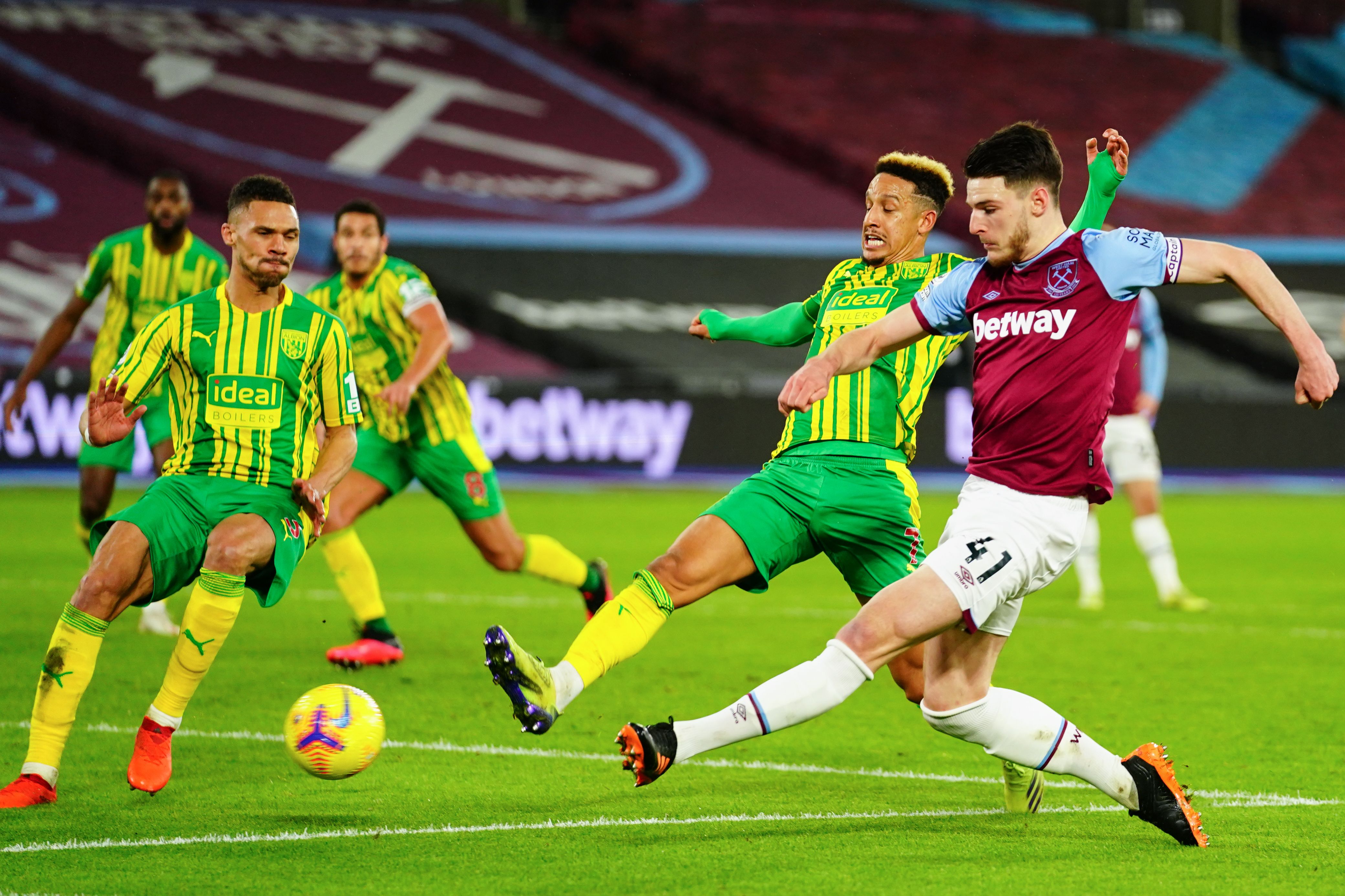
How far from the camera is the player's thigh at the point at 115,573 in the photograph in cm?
537

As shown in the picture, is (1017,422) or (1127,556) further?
(1127,556)

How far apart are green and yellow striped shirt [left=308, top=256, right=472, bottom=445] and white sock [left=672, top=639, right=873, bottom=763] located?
3797 mm

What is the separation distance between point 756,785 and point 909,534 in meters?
0.99

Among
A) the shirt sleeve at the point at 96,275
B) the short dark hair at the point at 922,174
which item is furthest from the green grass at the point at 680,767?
the short dark hair at the point at 922,174

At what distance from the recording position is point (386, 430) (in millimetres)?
8367

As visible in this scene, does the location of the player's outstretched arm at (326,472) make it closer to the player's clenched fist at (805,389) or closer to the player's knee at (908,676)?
the player's clenched fist at (805,389)

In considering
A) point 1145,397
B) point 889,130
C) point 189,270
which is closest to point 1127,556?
point 1145,397

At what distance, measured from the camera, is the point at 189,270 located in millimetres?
8727

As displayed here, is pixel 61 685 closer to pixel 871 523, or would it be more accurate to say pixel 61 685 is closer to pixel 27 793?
pixel 27 793

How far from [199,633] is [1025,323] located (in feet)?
9.13

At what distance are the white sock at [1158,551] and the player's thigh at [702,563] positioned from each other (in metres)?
6.04

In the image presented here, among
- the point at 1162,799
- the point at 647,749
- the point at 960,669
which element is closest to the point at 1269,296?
the point at 960,669

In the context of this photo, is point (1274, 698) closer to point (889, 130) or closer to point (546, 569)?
point (546, 569)

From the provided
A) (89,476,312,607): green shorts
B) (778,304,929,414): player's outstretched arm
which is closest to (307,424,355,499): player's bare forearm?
(89,476,312,607): green shorts
